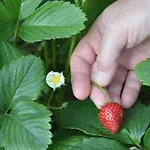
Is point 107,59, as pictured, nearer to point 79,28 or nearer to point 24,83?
point 79,28

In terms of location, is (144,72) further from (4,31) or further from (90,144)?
(4,31)

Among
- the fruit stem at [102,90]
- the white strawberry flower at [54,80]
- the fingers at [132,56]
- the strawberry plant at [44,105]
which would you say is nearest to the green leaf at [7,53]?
the strawberry plant at [44,105]

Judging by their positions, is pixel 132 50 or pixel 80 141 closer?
pixel 80 141

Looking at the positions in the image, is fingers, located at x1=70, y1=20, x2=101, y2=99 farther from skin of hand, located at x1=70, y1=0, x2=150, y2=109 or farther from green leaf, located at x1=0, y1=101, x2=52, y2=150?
green leaf, located at x1=0, y1=101, x2=52, y2=150

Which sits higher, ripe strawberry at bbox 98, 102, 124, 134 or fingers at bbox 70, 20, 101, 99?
fingers at bbox 70, 20, 101, 99

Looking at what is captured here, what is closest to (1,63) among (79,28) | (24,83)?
(24,83)

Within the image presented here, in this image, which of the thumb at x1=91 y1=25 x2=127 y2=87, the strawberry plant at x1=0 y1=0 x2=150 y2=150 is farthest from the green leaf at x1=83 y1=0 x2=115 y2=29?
the thumb at x1=91 y1=25 x2=127 y2=87

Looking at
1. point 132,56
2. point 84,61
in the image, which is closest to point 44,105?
point 84,61
